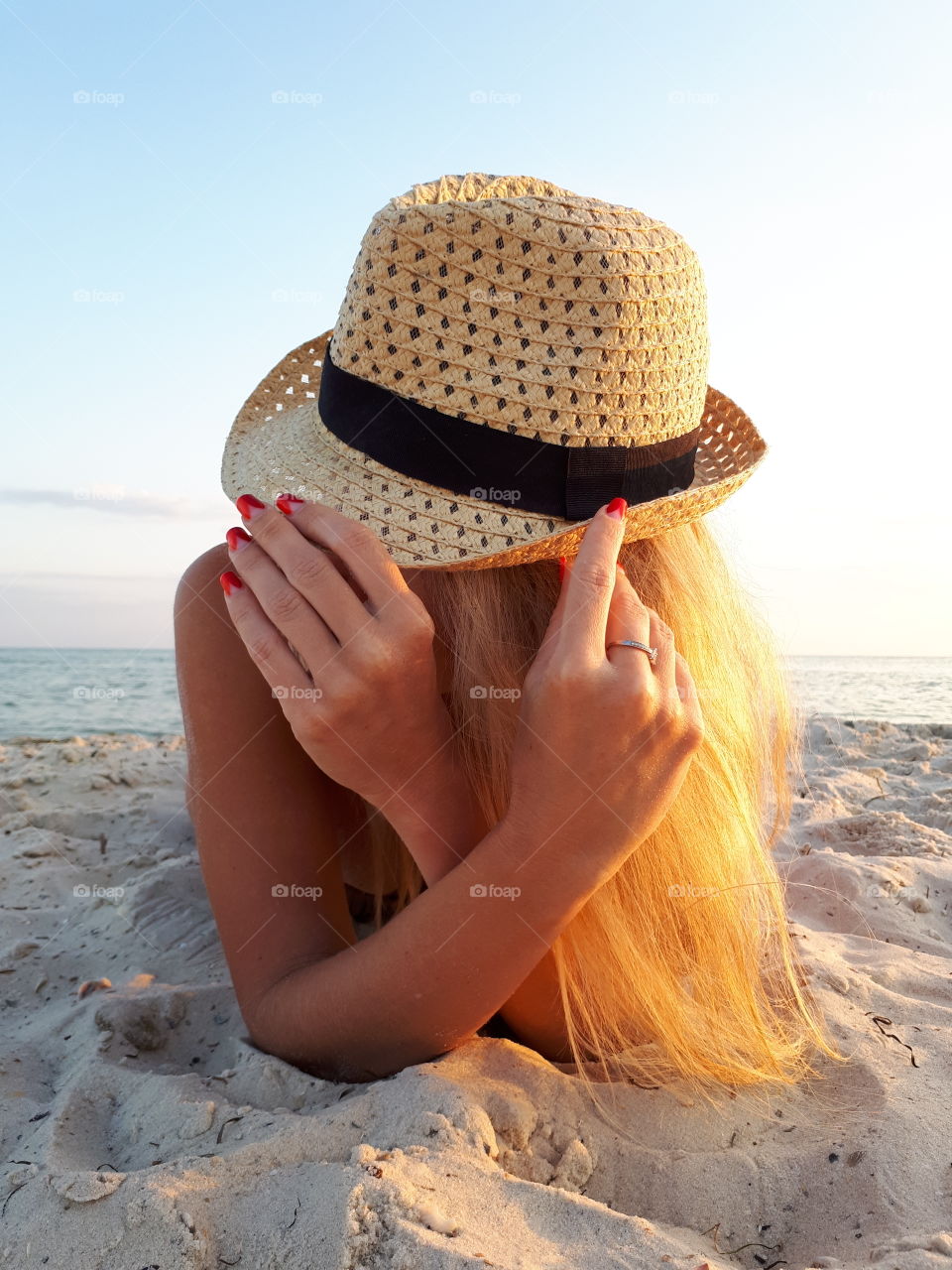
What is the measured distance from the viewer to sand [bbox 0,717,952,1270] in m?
1.18

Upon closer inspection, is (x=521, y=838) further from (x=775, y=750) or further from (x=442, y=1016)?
(x=775, y=750)

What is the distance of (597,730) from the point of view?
1.50 meters

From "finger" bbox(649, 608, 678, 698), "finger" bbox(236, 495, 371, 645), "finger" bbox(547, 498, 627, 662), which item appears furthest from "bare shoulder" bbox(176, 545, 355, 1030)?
"finger" bbox(649, 608, 678, 698)

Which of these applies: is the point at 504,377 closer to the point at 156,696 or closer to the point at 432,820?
→ the point at 432,820

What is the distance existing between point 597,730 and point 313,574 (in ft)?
1.88

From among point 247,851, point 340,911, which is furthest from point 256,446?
point 340,911

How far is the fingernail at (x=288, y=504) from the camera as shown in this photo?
1.71m

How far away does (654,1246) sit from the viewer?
1.20 m

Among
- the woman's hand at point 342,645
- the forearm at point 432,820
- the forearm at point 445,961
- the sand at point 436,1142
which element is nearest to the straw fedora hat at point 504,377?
the woman's hand at point 342,645

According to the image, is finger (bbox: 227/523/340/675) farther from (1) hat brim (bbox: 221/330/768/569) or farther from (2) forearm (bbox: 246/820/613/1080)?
(2) forearm (bbox: 246/820/613/1080)

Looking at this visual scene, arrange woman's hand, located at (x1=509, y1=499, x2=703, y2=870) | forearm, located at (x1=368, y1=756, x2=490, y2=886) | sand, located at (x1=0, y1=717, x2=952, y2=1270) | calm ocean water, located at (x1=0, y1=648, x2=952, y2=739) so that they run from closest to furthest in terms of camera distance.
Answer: sand, located at (x1=0, y1=717, x2=952, y2=1270)
woman's hand, located at (x1=509, y1=499, x2=703, y2=870)
forearm, located at (x1=368, y1=756, x2=490, y2=886)
calm ocean water, located at (x1=0, y1=648, x2=952, y2=739)

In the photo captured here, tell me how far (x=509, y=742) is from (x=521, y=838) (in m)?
0.32

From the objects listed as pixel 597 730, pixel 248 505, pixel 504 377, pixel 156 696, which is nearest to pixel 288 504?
pixel 248 505

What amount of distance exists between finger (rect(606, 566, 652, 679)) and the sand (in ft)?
2.61
